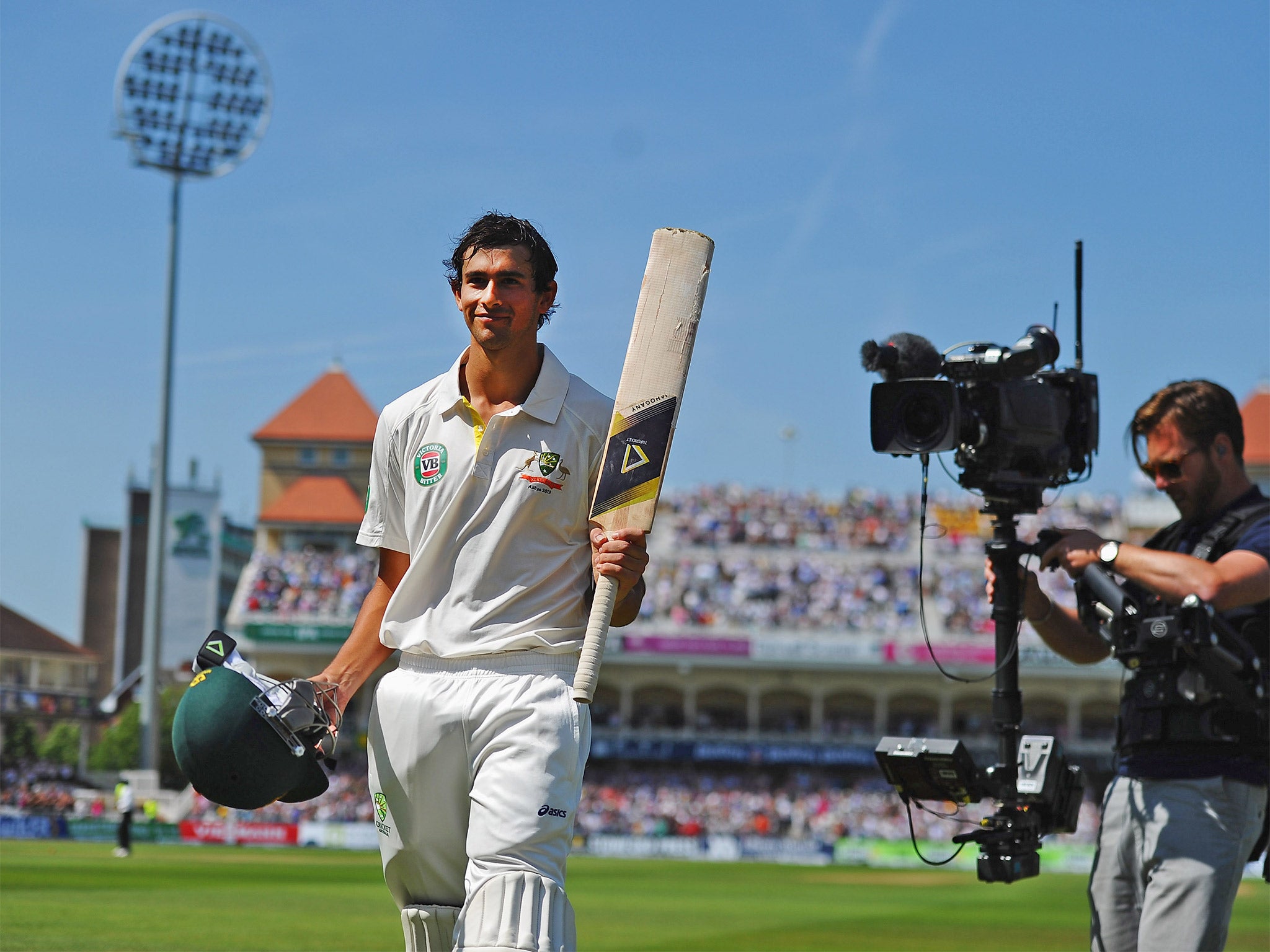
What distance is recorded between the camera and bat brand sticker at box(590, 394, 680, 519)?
4.31 m

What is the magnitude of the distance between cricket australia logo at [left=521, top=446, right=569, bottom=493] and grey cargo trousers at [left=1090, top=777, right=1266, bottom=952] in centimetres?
208

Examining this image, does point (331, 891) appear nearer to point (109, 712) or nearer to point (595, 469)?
point (595, 469)

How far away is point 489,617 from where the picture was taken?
423 cm

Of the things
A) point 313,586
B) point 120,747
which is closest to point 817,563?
point 313,586

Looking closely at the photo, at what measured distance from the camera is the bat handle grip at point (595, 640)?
4.05 m

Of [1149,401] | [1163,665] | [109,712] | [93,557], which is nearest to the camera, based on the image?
[1163,665]

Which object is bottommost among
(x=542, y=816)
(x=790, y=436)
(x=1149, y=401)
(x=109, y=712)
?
(x=109, y=712)

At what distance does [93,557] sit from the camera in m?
92.1

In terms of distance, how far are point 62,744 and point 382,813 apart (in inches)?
3093

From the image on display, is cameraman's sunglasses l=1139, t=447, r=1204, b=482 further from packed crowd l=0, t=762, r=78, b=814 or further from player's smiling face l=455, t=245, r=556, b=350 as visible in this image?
packed crowd l=0, t=762, r=78, b=814

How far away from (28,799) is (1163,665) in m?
38.2

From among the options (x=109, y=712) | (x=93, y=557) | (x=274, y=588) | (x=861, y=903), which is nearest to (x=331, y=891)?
(x=861, y=903)

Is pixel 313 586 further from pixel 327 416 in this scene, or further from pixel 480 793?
pixel 480 793

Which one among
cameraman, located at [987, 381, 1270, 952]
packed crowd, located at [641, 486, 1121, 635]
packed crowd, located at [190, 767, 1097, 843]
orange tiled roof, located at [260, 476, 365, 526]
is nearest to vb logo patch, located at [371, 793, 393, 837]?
cameraman, located at [987, 381, 1270, 952]
